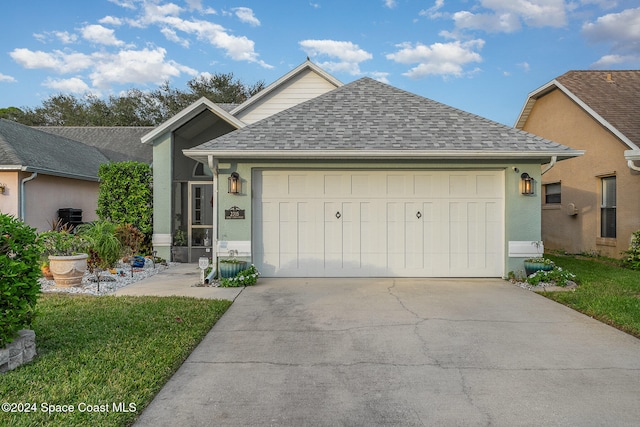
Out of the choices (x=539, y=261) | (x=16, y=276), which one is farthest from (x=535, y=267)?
(x=16, y=276)

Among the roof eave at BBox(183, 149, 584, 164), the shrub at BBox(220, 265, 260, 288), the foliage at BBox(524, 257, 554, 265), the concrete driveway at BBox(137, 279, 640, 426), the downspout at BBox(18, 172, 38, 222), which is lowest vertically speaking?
the concrete driveway at BBox(137, 279, 640, 426)

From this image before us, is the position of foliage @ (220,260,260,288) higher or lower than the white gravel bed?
higher

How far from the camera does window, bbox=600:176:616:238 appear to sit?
10.8 meters

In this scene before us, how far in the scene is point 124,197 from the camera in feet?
34.9

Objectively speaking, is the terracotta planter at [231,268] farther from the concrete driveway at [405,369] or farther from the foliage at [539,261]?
the foliage at [539,261]

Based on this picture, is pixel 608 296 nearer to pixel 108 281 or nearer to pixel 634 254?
pixel 634 254

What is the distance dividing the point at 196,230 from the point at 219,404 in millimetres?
8240

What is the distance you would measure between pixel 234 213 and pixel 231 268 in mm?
1093

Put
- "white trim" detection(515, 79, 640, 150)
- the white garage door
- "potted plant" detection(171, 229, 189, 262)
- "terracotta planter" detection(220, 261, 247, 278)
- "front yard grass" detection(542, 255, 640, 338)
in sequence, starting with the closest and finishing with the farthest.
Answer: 1. "front yard grass" detection(542, 255, 640, 338)
2. "terracotta planter" detection(220, 261, 247, 278)
3. the white garage door
4. "white trim" detection(515, 79, 640, 150)
5. "potted plant" detection(171, 229, 189, 262)

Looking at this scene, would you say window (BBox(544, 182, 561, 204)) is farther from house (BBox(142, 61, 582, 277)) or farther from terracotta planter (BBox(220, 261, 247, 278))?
terracotta planter (BBox(220, 261, 247, 278))

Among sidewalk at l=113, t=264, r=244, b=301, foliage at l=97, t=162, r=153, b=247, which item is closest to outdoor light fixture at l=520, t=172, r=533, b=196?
sidewalk at l=113, t=264, r=244, b=301

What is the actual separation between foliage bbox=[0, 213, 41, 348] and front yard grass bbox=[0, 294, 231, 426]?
15.2 inches

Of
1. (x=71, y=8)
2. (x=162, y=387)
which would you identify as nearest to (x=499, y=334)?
(x=162, y=387)

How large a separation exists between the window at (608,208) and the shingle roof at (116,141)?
16224 millimetres
